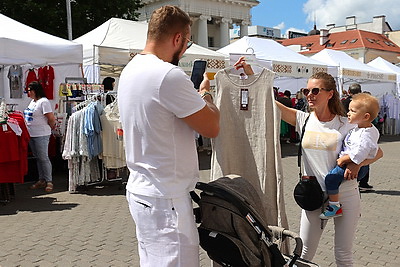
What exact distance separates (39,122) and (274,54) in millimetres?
8716

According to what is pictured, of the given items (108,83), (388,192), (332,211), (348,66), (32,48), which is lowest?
(388,192)

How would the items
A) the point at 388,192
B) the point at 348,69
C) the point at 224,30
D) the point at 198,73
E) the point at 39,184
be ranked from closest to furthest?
the point at 198,73, the point at 388,192, the point at 39,184, the point at 348,69, the point at 224,30

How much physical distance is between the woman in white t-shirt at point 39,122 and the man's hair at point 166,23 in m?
6.05

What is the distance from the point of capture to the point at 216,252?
213cm

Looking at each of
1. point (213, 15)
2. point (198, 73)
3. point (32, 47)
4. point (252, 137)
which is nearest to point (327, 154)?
point (252, 137)

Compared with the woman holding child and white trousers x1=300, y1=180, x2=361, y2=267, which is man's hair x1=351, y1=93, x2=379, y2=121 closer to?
the woman holding child

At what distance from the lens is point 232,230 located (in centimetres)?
208

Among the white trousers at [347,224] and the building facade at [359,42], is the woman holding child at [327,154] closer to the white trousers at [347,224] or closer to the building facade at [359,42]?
the white trousers at [347,224]

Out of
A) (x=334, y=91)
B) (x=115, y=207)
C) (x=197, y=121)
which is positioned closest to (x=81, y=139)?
(x=115, y=207)

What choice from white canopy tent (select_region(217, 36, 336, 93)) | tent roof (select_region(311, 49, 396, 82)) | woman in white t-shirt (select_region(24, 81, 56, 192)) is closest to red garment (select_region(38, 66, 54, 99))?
woman in white t-shirt (select_region(24, 81, 56, 192))

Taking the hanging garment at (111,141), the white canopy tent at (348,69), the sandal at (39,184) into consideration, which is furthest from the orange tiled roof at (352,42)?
the sandal at (39,184)

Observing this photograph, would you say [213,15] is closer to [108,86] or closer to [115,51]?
[115,51]

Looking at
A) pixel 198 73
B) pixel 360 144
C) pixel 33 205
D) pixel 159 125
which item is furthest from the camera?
pixel 33 205

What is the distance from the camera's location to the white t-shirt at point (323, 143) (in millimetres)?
2959
